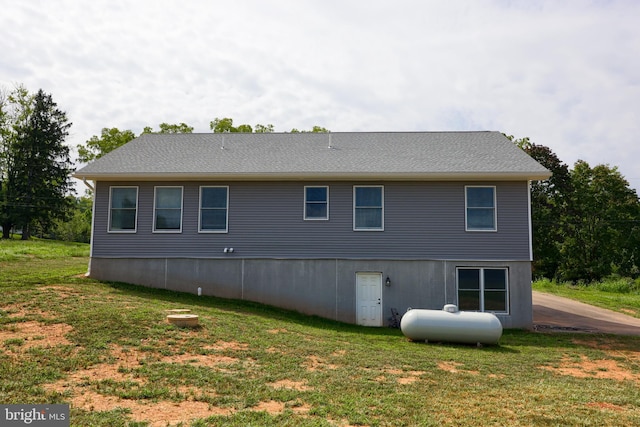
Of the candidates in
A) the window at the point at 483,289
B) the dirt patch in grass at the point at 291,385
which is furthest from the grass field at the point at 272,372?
the window at the point at 483,289

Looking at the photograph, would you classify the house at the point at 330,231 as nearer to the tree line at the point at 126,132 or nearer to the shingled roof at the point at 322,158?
the shingled roof at the point at 322,158

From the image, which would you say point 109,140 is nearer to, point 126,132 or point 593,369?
point 126,132

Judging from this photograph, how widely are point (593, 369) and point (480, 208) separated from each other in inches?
256

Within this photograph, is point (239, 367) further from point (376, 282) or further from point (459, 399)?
point (376, 282)

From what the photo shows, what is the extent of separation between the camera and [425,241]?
611 inches

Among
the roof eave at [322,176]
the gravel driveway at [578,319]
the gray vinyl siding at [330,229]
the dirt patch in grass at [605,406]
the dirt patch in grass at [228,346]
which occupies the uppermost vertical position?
the roof eave at [322,176]

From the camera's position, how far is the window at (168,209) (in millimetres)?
16125

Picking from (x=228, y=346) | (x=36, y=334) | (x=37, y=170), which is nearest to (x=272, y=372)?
(x=228, y=346)

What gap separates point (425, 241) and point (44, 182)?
40.9 meters

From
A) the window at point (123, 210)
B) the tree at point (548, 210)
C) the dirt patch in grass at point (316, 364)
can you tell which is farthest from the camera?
the tree at point (548, 210)

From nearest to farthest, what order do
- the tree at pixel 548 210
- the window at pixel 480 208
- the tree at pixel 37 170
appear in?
the window at pixel 480 208 < the tree at pixel 548 210 < the tree at pixel 37 170

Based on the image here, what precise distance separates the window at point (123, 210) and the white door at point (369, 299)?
26.4 ft

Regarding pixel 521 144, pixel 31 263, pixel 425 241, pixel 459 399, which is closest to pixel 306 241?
pixel 425 241

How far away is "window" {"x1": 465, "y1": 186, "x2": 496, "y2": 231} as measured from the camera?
15.4 m
